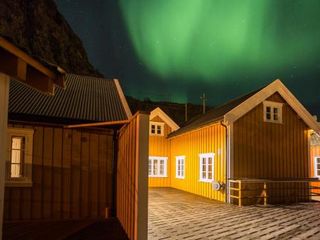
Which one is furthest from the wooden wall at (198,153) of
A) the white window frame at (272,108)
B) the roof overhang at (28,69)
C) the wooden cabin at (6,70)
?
the wooden cabin at (6,70)

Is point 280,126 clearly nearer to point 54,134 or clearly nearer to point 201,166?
point 201,166

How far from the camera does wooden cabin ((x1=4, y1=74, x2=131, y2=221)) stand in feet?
25.9

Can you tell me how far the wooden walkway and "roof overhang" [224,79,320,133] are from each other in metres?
3.98

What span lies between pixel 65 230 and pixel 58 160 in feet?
6.72

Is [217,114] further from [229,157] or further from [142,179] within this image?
[142,179]

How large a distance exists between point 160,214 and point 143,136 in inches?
219

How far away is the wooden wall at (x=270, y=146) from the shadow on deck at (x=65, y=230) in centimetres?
735

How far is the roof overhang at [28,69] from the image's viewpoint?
335 centimetres

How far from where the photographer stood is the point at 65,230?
6934 millimetres

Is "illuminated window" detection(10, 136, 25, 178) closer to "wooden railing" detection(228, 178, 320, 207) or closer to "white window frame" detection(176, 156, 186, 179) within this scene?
"wooden railing" detection(228, 178, 320, 207)

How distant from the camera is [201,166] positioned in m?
15.8

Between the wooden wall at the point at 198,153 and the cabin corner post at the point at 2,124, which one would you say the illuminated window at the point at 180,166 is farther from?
the cabin corner post at the point at 2,124

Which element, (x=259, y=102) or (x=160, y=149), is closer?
(x=259, y=102)

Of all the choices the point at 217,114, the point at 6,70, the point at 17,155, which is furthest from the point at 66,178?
the point at 217,114
